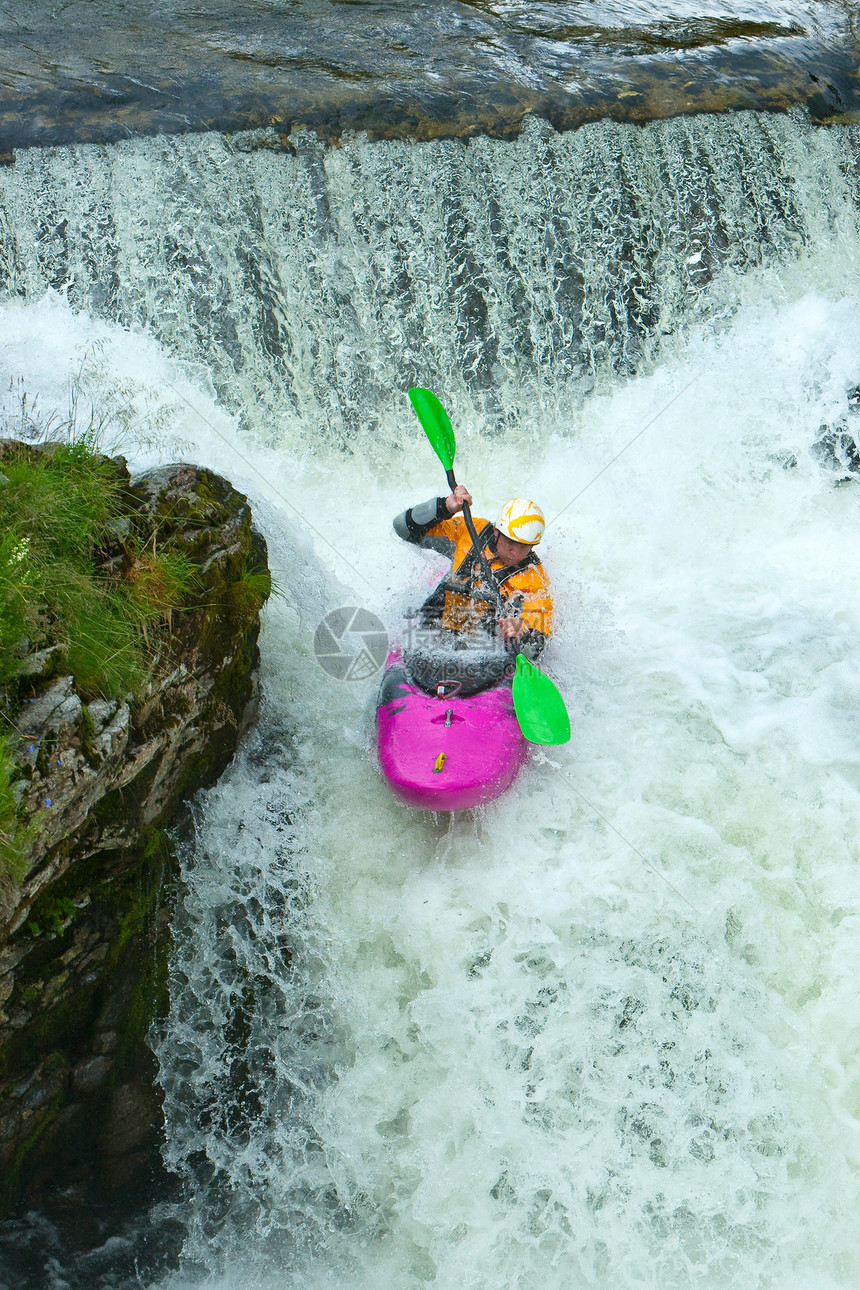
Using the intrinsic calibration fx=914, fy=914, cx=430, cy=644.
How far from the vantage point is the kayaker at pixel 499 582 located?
3.83 meters

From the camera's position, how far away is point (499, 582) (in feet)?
12.9

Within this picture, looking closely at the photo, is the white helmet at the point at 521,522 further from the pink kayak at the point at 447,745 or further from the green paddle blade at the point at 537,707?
the pink kayak at the point at 447,745

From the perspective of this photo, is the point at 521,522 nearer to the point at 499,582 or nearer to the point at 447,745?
the point at 499,582

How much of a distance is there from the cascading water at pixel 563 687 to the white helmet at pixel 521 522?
67cm

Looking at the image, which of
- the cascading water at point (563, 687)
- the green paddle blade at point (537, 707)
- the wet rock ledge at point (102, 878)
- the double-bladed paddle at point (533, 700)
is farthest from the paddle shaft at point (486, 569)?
the wet rock ledge at point (102, 878)

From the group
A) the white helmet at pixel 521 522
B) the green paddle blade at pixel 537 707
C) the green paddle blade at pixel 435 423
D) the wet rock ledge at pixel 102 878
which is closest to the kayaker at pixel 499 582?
the white helmet at pixel 521 522

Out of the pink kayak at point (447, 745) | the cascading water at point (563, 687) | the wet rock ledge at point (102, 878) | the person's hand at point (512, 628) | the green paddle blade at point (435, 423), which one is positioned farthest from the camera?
the green paddle blade at point (435, 423)

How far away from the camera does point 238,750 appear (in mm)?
3486

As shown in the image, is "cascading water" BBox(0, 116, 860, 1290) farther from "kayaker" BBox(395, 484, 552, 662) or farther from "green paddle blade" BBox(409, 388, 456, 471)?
"green paddle blade" BBox(409, 388, 456, 471)

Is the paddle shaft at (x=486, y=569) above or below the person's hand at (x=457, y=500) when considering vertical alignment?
below

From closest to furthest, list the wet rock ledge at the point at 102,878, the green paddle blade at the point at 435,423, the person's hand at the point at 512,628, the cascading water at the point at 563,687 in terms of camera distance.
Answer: the wet rock ledge at the point at 102,878 < the cascading water at the point at 563,687 < the person's hand at the point at 512,628 < the green paddle blade at the point at 435,423

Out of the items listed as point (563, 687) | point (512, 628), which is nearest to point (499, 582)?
point (512, 628)

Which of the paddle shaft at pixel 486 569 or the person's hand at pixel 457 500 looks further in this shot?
the person's hand at pixel 457 500

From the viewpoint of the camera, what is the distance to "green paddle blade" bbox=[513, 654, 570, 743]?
3453mm
